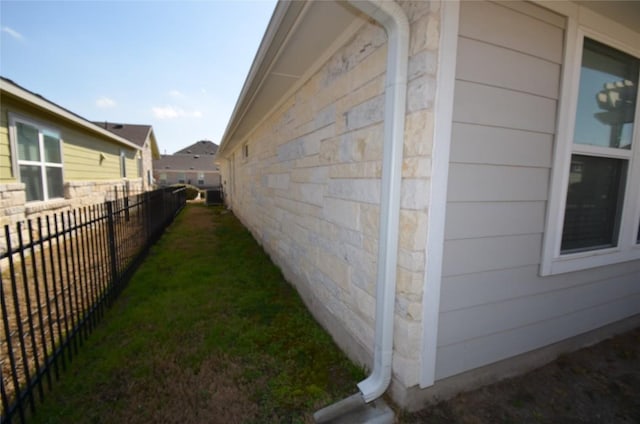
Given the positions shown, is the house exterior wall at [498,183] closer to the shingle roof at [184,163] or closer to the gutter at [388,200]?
the gutter at [388,200]

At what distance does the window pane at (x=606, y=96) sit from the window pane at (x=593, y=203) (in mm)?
186

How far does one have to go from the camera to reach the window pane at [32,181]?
18.5 feet

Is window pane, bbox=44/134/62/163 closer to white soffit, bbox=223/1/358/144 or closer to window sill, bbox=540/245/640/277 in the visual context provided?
white soffit, bbox=223/1/358/144

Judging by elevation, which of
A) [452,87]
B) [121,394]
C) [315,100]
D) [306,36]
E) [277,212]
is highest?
[306,36]

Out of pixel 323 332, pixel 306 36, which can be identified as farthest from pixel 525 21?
pixel 323 332

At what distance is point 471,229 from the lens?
70.2 inches

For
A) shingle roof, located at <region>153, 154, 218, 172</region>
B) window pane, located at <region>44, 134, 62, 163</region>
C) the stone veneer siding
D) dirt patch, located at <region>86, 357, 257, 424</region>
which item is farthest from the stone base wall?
shingle roof, located at <region>153, 154, 218, 172</region>

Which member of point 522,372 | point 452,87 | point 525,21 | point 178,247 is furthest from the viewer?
point 178,247

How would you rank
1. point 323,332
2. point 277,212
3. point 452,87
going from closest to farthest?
point 452,87 → point 323,332 → point 277,212

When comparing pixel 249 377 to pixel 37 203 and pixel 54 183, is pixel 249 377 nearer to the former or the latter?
pixel 37 203

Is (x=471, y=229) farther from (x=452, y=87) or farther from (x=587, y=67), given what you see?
(x=587, y=67)

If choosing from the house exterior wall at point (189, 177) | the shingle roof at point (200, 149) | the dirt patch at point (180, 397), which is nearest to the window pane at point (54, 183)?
the dirt patch at point (180, 397)

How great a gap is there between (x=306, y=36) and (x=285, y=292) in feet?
9.85

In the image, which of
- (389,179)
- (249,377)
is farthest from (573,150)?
(249,377)
